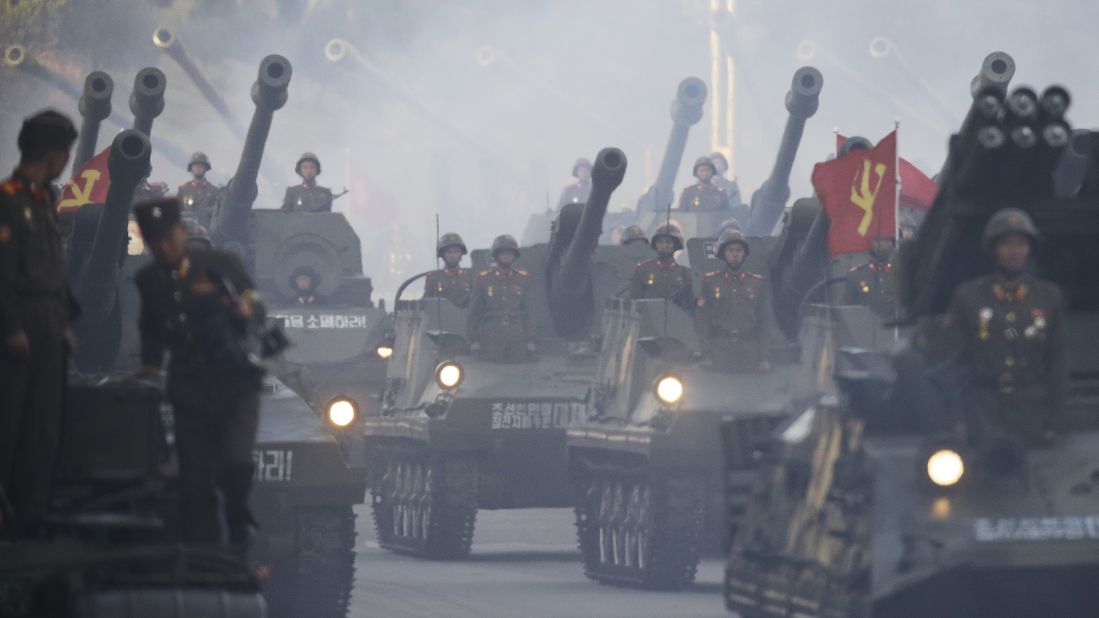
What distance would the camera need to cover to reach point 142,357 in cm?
1052

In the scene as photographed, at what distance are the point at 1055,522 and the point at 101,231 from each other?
26.0 feet

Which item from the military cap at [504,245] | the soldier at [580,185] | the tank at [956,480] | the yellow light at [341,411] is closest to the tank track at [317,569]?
the yellow light at [341,411]

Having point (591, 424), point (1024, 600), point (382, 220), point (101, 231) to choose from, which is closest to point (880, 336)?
point (591, 424)

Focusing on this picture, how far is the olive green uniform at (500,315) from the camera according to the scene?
22.6 m

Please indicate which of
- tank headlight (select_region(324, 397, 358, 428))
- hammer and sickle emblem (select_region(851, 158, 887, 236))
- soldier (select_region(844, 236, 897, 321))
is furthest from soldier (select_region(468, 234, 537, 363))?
tank headlight (select_region(324, 397, 358, 428))

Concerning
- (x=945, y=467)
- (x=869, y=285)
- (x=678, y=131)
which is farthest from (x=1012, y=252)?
(x=678, y=131)

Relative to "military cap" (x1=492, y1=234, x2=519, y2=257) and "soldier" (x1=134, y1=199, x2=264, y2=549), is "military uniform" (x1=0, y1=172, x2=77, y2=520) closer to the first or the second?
"soldier" (x1=134, y1=199, x2=264, y2=549)

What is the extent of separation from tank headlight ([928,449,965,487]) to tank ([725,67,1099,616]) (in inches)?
0.8

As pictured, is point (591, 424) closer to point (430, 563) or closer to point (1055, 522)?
point (430, 563)

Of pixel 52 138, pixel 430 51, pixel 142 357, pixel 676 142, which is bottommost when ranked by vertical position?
pixel 142 357

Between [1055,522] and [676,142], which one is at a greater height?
[676,142]

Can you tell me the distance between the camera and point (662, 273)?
857 inches

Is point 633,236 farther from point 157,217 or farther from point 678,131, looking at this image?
point 157,217

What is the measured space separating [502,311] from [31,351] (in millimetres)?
12741
